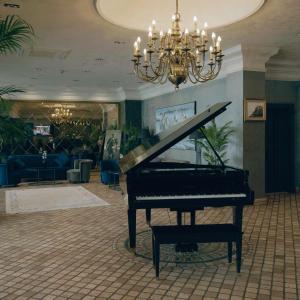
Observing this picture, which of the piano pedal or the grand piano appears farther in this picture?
the piano pedal

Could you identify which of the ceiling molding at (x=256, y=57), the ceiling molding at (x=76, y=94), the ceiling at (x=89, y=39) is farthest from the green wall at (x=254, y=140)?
the ceiling molding at (x=76, y=94)

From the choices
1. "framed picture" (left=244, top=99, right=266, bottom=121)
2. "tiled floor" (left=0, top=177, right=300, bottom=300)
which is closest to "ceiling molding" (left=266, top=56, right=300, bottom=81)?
"framed picture" (left=244, top=99, right=266, bottom=121)

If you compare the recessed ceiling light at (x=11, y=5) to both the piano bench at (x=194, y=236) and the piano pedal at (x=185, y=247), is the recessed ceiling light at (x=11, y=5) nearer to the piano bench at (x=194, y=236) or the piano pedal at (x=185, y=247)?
the piano bench at (x=194, y=236)

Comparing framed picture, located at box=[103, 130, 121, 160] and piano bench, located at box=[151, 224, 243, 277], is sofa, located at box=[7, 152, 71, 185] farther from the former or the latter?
piano bench, located at box=[151, 224, 243, 277]

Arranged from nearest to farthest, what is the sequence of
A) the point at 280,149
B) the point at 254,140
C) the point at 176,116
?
the point at 254,140 → the point at 280,149 → the point at 176,116

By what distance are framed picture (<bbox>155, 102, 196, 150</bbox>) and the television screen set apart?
4.50 metres

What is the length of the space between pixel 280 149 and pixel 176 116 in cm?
314

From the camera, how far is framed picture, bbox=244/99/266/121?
7016 mm

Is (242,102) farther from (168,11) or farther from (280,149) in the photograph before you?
(168,11)

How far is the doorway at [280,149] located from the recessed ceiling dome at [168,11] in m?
3.64

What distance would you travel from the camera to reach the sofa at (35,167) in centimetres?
1009

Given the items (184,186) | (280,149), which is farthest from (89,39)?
(280,149)

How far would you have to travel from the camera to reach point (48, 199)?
800cm

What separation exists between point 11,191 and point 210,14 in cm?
667
